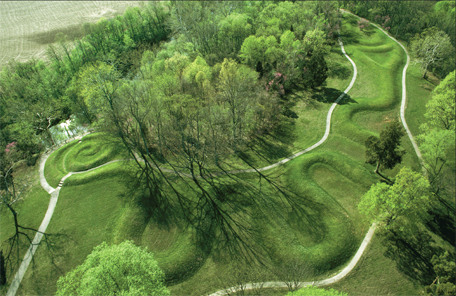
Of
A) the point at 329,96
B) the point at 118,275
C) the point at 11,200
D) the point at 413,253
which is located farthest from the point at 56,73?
the point at 413,253

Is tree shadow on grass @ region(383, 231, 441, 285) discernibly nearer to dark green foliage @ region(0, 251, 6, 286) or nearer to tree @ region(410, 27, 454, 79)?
dark green foliage @ region(0, 251, 6, 286)

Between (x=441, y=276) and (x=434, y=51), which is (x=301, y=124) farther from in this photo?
(x=434, y=51)

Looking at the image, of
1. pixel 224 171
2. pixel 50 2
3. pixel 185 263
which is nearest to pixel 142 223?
pixel 185 263

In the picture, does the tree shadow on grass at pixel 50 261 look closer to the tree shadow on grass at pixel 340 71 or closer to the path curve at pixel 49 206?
the path curve at pixel 49 206

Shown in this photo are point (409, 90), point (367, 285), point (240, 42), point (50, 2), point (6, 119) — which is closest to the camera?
point (367, 285)

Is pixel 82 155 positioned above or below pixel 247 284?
above

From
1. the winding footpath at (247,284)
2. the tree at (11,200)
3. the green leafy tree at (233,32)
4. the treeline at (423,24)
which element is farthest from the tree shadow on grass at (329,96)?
the tree at (11,200)

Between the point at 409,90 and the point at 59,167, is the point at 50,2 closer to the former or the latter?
the point at 59,167
